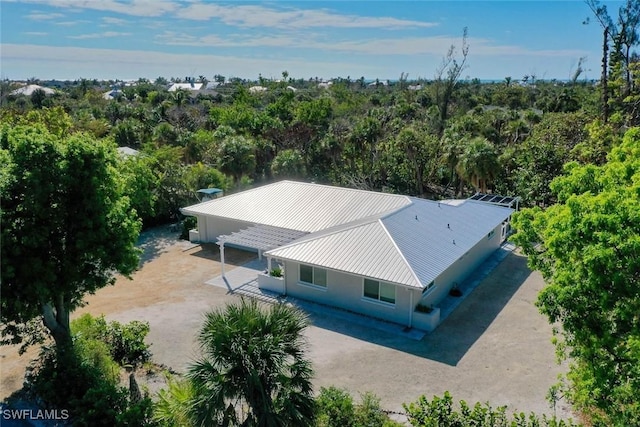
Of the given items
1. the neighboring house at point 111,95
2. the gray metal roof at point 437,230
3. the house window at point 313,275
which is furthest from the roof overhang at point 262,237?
the neighboring house at point 111,95

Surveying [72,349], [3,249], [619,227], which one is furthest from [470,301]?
[3,249]

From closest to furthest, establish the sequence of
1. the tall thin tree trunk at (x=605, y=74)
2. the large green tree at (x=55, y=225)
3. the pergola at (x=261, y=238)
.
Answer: the large green tree at (x=55, y=225) → the pergola at (x=261, y=238) → the tall thin tree trunk at (x=605, y=74)

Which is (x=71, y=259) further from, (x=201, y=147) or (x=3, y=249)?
(x=201, y=147)

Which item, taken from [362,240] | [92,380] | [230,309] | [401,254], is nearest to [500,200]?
[362,240]

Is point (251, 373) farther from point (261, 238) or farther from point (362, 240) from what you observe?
point (261, 238)

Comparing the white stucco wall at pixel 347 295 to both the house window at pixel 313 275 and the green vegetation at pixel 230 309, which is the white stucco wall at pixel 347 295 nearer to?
the house window at pixel 313 275

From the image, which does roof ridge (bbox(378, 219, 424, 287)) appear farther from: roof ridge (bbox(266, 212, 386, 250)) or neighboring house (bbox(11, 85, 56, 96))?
neighboring house (bbox(11, 85, 56, 96))
